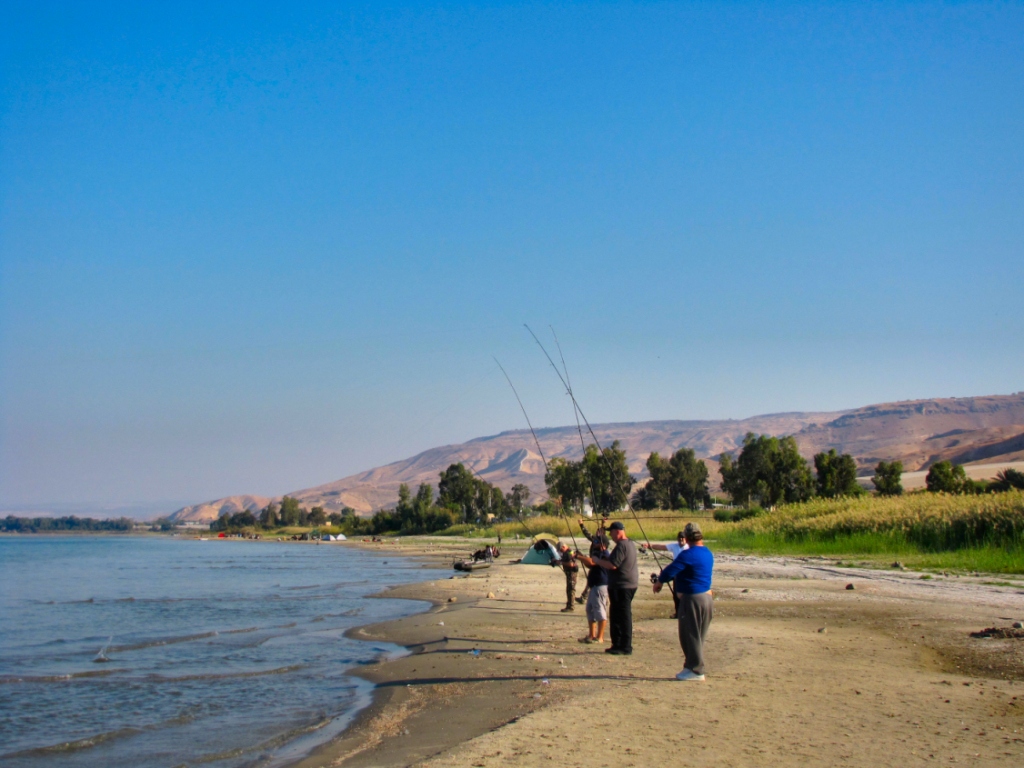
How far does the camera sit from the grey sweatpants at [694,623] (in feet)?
31.2

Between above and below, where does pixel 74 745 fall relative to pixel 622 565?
below

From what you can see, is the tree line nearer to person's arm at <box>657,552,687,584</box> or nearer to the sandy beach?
the sandy beach

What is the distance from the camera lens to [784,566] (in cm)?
2772

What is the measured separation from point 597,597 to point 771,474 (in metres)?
54.5

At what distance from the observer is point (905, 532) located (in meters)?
29.6

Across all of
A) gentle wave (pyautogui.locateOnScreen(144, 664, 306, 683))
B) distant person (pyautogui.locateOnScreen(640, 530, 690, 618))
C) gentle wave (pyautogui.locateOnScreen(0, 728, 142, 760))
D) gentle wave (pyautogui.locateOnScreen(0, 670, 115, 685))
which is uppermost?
distant person (pyautogui.locateOnScreen(640, 530, 690, 618))

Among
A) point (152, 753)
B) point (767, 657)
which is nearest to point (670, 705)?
point (767, 657)

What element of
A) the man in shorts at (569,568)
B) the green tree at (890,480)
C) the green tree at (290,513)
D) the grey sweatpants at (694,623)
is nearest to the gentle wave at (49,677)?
the man in shorts at (569,568)

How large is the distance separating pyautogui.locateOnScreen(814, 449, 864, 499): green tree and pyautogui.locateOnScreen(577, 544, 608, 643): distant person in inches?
1994

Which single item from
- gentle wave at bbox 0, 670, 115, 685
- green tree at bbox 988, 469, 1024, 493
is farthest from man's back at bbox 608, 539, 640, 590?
green tree at bbox 988, 469, 1024, 493

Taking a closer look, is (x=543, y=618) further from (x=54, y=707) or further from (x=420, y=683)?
(x=54, y=707)

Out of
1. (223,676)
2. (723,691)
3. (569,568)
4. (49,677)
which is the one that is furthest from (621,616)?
(49,677)

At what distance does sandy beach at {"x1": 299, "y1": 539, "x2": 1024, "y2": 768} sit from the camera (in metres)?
7.03

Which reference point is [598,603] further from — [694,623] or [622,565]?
[694,623]
